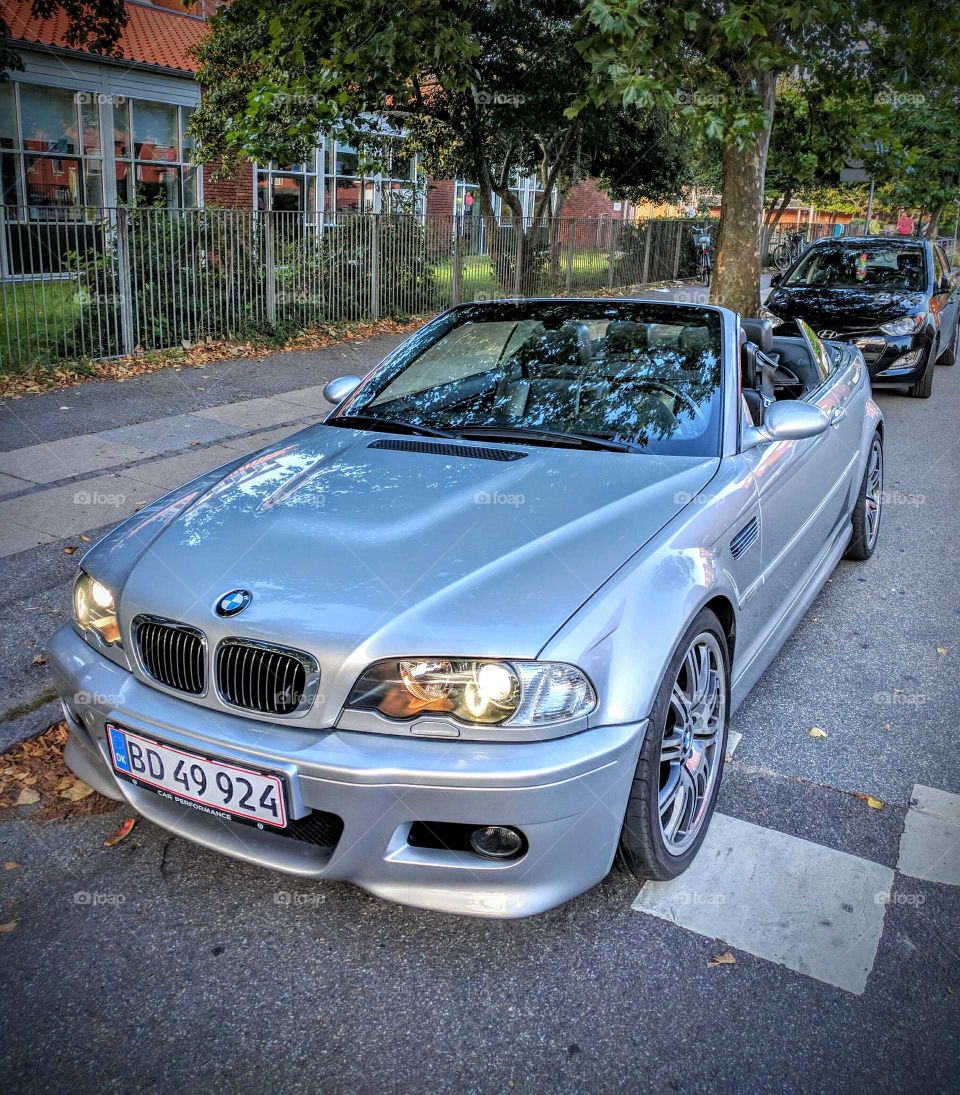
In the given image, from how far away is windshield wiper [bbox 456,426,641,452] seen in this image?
3.52 metres

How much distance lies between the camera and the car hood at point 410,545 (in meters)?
2.48

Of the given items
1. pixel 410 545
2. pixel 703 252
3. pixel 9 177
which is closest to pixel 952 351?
pixel 703 252

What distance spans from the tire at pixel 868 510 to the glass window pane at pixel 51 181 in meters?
16.4

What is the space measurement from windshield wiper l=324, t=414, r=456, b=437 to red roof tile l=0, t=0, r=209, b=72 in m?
15.8

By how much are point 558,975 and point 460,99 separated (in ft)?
49.6

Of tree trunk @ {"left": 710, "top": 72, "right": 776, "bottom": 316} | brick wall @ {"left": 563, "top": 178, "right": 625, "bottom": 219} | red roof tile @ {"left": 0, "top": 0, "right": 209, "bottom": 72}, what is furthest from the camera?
brick wall @ {"left": 563, "top": 178, "right": 625, "bottom": 219}

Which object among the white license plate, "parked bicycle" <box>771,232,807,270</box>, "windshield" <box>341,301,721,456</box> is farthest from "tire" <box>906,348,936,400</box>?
"parked bicycle" <box>771,232,807,270</box>

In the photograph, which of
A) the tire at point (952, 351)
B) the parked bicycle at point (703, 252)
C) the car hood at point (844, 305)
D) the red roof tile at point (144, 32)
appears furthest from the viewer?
the parked bicycle at point (703, 252)

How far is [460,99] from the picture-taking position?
15.4 meters

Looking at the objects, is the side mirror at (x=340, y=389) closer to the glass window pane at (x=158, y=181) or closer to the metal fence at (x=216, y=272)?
the metal fence at (x=216, y=272)

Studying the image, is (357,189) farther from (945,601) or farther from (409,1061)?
(409,1061)

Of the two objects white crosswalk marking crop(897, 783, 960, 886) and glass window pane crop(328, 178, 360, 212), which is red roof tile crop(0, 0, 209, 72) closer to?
glass window pane crop(328, 178, 360, 212)

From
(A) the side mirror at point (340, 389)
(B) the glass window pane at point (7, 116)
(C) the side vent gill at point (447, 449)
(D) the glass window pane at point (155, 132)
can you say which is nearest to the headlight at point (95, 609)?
(C) the side vent gill at point (447, 449)

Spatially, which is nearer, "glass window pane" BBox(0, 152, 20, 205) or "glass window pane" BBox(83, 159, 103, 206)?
"glass window pane" BBox(0, 152, 20, 205)
